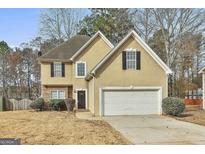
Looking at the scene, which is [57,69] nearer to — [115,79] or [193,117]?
[115,79]

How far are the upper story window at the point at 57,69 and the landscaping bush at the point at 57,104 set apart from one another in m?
2.25

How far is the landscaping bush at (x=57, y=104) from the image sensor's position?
70.0 ft

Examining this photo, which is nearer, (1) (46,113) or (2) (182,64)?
(1) (46,113)

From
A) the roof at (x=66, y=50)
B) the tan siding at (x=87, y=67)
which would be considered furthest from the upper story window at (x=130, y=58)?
the roof at (x=66, y=50)

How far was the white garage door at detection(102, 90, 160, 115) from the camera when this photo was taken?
71.9 ft

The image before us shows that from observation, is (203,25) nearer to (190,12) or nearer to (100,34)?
(190,12)

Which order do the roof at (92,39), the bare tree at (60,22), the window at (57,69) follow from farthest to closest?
1. the window at (57,69)
2. the roof at (92,39)
3. the bare tree at (60,22)

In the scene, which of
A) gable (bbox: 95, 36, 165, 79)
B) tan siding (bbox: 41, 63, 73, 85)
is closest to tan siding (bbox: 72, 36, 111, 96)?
tan siding (bbox: 41, 63, 73, 85)

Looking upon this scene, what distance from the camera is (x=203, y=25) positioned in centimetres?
2764

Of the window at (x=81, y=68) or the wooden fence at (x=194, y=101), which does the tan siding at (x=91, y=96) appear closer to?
the window at (x=81, y=68)

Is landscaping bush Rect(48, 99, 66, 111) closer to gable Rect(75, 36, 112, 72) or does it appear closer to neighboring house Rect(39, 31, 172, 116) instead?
neighboring house Rect(39, 31, 172, 116)

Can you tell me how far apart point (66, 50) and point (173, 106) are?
26.3 ft

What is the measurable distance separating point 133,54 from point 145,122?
559 centimetres
